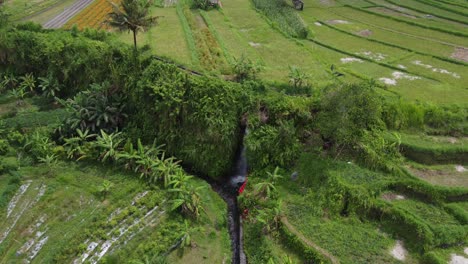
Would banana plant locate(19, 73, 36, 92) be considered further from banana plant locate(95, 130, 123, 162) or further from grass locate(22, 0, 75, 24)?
banana plant locate(95, 130, 123, 162)

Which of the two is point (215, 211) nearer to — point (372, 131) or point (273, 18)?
point (372, 131)

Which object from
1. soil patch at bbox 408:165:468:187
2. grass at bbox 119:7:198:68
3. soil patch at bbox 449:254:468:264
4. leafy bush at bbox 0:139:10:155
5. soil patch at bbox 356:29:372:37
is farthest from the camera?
soil patch at bbox 356:29:372:37

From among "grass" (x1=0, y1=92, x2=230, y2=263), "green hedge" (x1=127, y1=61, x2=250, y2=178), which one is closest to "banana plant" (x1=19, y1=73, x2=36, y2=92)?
"grass" (x1=0, y1=92, x2=230, y2=263)

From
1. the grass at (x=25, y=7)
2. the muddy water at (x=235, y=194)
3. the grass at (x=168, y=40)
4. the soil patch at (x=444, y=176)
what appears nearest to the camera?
the muddy water at (x=235, y=194)

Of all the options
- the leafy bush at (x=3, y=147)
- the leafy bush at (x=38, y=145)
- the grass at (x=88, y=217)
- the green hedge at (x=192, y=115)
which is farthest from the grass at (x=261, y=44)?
the leafy bush at (x=3, y=147)

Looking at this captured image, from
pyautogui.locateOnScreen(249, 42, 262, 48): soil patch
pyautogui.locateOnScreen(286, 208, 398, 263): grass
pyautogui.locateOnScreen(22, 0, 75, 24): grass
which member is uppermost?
pyautogui.locateOnScreen(22, 0, 75, 24): grass

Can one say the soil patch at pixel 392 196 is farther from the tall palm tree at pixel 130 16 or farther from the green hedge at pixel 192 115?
the tall palm tree at pixel 130 16
